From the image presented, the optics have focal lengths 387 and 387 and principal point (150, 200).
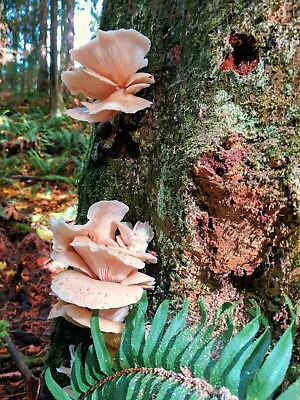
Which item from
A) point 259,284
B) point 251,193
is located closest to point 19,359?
point 259,284

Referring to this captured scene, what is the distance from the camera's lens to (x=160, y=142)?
1.45m

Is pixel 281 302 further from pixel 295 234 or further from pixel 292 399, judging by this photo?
pixel 292 399

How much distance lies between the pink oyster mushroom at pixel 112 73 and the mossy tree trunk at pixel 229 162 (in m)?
0.14

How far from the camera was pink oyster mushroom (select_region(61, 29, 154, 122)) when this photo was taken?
137 centimetres

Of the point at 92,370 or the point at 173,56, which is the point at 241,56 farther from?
the point at 92,370

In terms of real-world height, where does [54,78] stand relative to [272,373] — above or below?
above

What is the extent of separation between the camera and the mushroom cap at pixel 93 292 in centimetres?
117

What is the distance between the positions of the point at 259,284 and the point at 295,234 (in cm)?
22

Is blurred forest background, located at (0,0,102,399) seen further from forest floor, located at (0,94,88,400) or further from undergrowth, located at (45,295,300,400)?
undergrowth, located at (45,295,300,400)

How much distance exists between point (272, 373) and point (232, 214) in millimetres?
654

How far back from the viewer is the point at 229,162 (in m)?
1.25

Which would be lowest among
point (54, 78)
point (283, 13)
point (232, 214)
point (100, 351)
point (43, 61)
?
point (100, 351)

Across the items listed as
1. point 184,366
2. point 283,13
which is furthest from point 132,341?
point 283,13

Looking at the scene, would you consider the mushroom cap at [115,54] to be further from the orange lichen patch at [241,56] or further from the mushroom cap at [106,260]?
the mushroom cap at [106,260]
